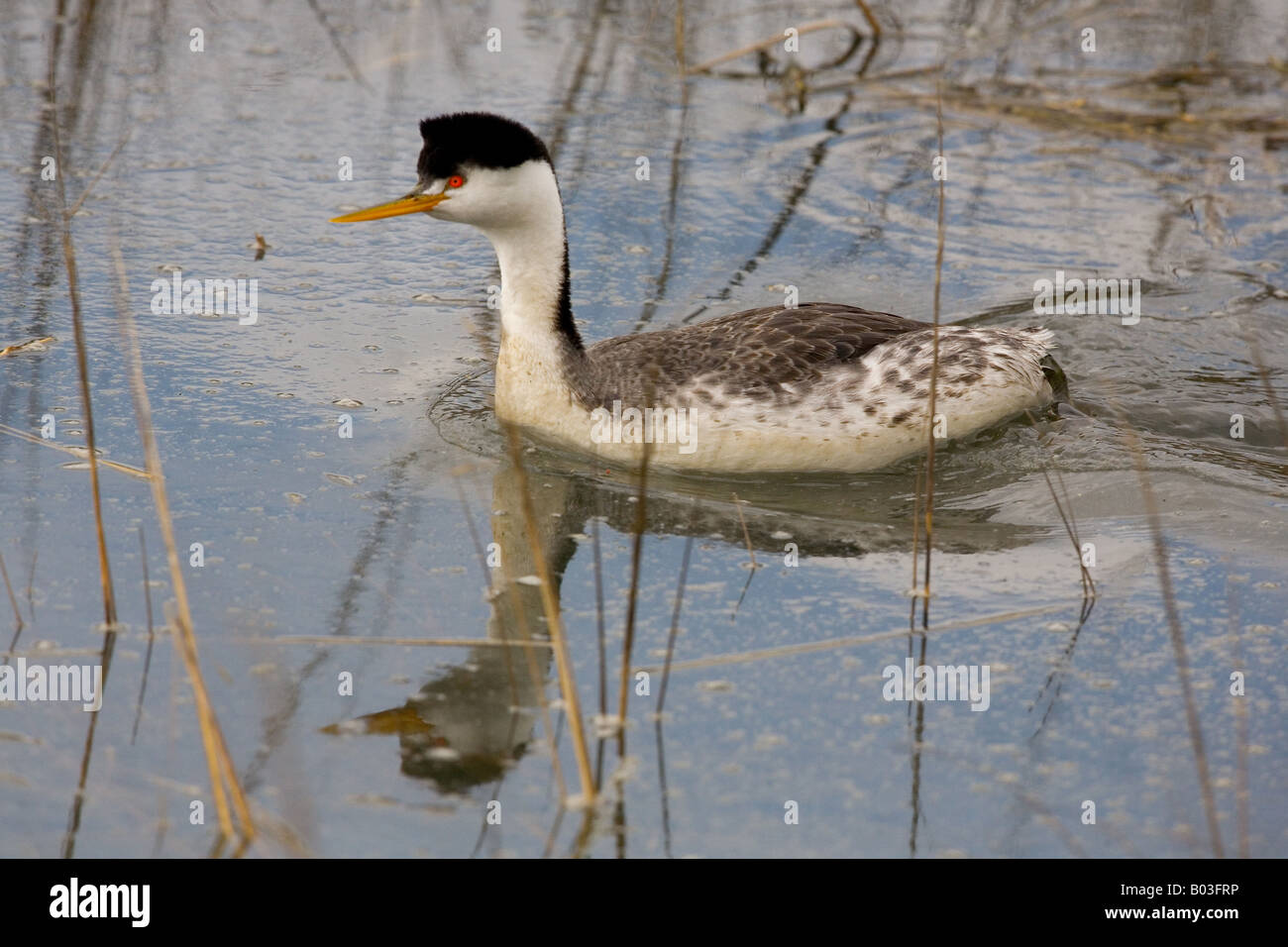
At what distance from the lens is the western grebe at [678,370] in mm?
6664

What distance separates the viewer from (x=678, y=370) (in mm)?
6832

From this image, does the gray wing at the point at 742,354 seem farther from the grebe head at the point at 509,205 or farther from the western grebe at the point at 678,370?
the grebe head at the point at 509,205

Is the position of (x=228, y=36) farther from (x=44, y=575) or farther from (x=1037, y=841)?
(x=1037, y=841)


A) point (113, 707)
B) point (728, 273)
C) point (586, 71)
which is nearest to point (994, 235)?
point (728, 273)

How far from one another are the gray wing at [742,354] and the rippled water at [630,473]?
408 millimetres

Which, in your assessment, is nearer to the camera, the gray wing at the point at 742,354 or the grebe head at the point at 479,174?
the grebe head at the point at 479,174

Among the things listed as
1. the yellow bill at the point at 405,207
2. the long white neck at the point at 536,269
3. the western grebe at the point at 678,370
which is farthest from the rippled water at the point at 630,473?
the yellow bill at the point at 405,207

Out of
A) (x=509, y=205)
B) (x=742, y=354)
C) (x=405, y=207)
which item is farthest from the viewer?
(x=742, y=354)

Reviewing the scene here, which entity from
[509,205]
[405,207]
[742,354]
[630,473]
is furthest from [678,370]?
[405,207]

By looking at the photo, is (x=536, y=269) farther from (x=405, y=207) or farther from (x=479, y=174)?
(x=405, y=207)

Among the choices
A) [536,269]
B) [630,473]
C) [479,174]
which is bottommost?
[630,473]

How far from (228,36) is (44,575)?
7233 millimetres

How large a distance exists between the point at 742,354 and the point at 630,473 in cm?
71

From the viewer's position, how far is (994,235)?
9594mm
